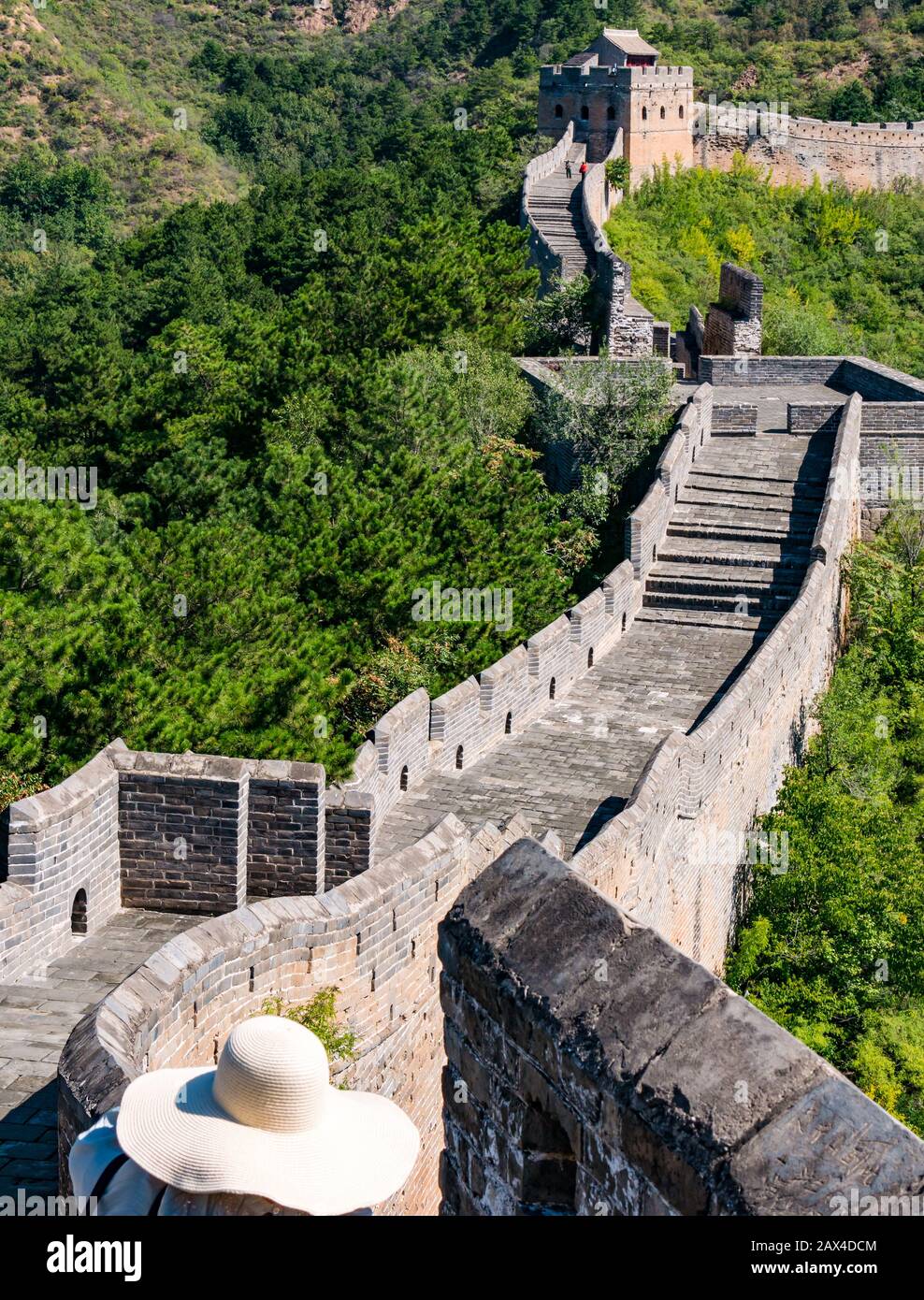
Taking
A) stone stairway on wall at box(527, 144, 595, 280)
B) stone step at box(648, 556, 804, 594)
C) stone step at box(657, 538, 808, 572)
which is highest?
stone stairway on wall at box(527, 144, 595, 280)

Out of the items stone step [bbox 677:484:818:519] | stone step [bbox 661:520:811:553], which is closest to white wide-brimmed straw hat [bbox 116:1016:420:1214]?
stone step [bbox 661:520:811:553]

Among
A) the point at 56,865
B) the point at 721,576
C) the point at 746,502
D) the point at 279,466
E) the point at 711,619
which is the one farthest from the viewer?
the point at 279,466

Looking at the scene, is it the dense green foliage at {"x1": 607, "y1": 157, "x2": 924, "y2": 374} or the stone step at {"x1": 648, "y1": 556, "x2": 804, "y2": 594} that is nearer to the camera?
A: the stone step at {"x1": 648, "y1": 556, "x2": 804, "y2": 594}

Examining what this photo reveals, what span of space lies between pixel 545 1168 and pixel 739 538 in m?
15.7

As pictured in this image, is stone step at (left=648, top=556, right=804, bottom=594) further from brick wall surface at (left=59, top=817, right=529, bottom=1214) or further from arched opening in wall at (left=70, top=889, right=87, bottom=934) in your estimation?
arched opening in wall at (left=70, top=889, right=87, bottom=934)

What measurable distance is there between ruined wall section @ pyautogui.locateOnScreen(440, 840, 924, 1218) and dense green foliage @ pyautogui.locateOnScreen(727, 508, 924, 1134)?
8977 mm

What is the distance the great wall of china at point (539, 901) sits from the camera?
3541 millimetres

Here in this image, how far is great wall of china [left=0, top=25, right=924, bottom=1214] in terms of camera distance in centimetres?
354

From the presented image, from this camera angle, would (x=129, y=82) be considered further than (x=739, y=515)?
Yes

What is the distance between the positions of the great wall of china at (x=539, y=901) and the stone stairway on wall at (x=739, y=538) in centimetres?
4

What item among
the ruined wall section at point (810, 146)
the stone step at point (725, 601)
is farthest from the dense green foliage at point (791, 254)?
the stone step at point (725, 601)

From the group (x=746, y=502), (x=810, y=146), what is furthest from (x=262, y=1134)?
(x=810, y=146)

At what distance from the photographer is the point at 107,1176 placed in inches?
156

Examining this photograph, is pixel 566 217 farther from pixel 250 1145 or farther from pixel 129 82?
pixel 129 82
